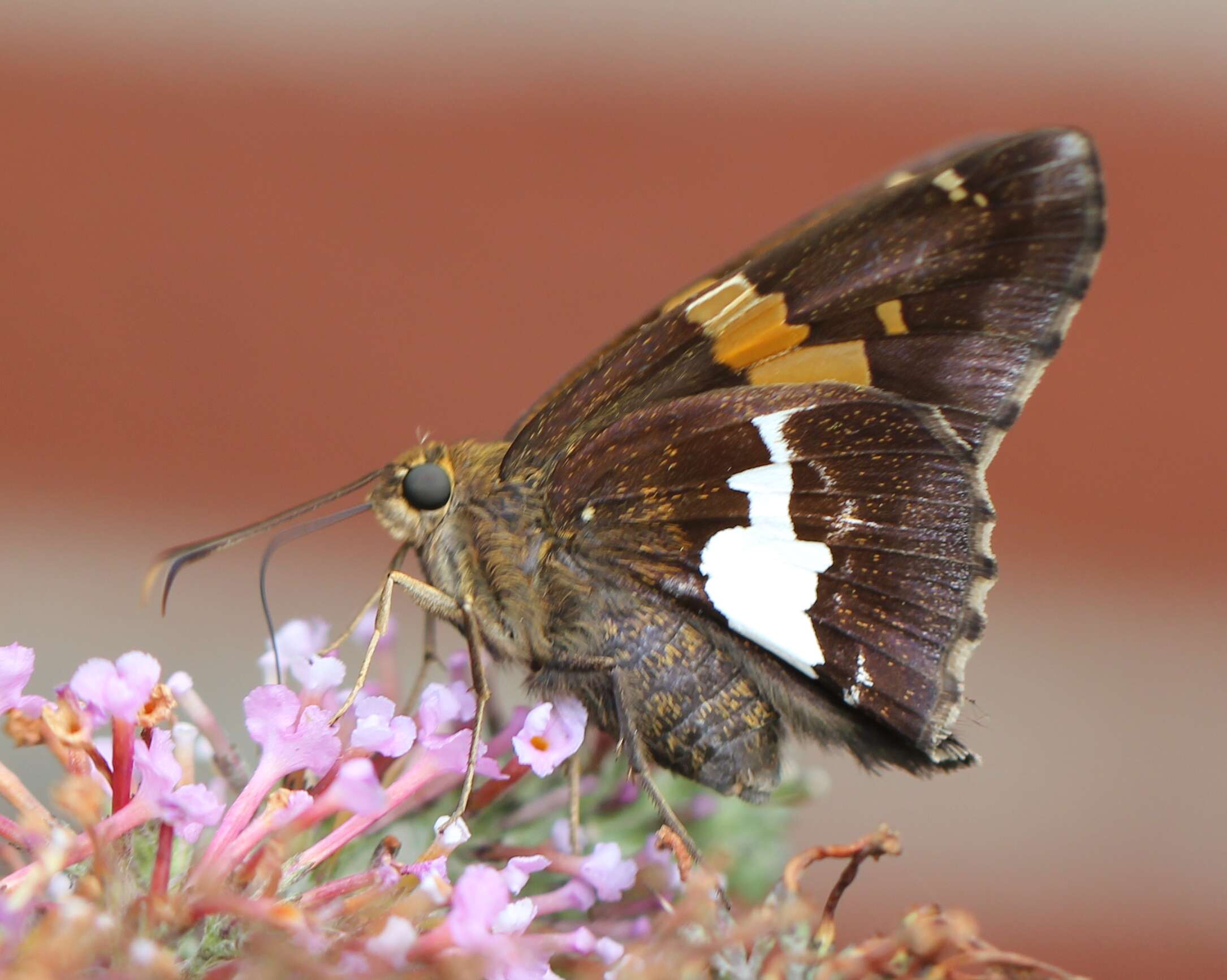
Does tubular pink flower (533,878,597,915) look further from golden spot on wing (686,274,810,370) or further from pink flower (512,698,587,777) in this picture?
golden spot on wing (686,274,810,370)

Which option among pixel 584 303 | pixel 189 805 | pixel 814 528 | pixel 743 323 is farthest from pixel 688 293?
pixel 584 303

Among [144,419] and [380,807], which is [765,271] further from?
[144,419]

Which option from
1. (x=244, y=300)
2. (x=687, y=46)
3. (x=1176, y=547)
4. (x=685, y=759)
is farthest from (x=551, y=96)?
(x=685, y=759)

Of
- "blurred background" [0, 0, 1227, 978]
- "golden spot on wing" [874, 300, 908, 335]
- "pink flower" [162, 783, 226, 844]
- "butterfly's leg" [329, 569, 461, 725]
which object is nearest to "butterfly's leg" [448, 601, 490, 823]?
"butterfly's leg" [329, 569, 461, 725]

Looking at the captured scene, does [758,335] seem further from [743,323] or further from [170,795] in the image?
[170,795]

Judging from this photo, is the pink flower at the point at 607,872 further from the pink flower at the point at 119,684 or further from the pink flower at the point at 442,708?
the pink flower at the point at 119,684

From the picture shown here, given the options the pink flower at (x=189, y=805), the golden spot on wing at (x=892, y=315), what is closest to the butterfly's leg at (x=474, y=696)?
the pink flower at (x=189, y=805)
